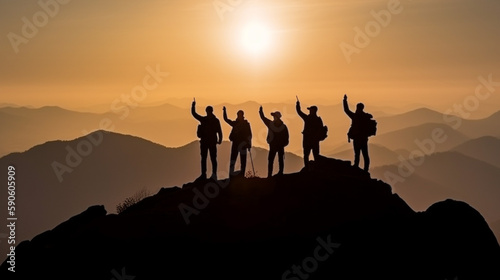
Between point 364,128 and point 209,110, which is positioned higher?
point 209,110

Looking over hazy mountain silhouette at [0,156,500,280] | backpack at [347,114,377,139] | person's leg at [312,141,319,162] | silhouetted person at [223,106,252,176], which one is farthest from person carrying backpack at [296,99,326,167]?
silhouetted person at [223,106,252,176]

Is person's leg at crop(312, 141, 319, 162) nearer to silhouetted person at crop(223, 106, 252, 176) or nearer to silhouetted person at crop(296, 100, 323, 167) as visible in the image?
silhouetted person at crop(296, 100, 323, 167)

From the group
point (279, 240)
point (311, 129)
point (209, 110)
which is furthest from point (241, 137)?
point (279, 240)

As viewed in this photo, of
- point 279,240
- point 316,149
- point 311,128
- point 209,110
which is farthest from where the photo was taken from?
point 316,149

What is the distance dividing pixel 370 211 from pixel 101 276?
11204mm

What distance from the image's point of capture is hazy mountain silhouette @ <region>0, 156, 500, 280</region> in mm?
25422

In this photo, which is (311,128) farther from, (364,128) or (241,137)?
(241,137)

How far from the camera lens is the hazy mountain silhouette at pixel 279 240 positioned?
25.4m

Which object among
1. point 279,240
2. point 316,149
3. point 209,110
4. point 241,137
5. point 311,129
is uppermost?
point 209,110

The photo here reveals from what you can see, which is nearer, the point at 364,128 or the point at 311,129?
the point at 311,129

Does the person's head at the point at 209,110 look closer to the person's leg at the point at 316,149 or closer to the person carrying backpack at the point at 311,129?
the person carrying backpack at the point at 311,129

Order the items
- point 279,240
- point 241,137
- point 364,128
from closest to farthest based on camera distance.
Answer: point 279,240 → point 241,137 → point 364,128

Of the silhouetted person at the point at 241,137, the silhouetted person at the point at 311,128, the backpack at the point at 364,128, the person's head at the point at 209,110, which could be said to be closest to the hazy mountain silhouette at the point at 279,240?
the silhouetted person at the point at 241,137

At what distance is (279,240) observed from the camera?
2641 centimetres
